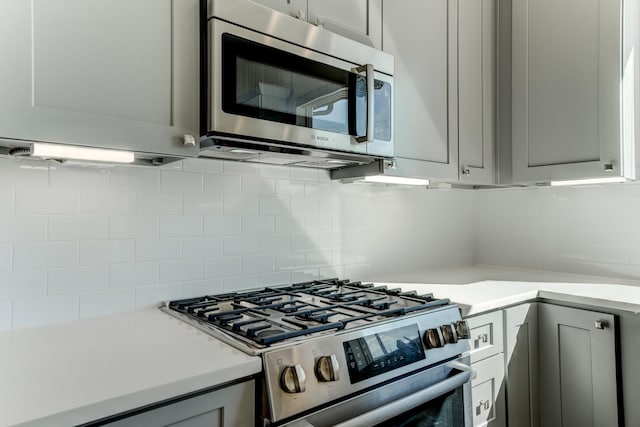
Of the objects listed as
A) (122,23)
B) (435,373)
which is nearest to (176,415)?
(435,373)

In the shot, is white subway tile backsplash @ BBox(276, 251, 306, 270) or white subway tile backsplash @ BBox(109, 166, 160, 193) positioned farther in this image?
white subway tile backsplash @ BBox(276, 251, 306, 270)

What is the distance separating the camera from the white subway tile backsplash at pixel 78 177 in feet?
4.17

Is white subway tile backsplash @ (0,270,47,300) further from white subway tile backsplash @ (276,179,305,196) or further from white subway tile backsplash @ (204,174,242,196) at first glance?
white subway tile backsplash @ (276,179,305,196)

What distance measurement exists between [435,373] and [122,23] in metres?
1.32

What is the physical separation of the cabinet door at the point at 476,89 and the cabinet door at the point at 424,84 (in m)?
0.05

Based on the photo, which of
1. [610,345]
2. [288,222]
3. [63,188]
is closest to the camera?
[63,188]

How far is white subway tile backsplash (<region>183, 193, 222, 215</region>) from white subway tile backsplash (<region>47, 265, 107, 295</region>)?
1.11 feet

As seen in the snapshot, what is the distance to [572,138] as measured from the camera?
6.22 ft

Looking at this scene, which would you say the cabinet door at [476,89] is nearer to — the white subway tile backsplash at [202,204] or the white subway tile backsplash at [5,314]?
the white subway tile backsplash at [202,204]

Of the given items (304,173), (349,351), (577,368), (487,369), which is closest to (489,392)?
(487,369)

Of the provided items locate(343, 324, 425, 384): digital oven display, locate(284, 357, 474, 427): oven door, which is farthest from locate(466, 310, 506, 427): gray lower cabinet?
locate(343, 324, 425, 384): digital oven display

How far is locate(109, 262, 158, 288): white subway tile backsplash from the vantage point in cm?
137

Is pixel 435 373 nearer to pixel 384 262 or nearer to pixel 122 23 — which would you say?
pixel 384 262

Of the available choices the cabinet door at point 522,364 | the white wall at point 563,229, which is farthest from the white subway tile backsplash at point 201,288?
the white wall at point 563,229
